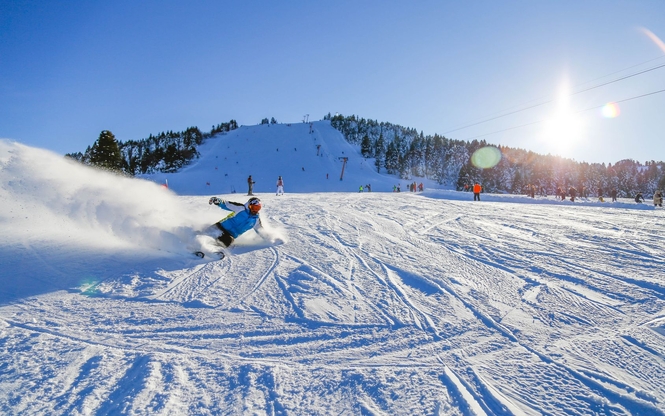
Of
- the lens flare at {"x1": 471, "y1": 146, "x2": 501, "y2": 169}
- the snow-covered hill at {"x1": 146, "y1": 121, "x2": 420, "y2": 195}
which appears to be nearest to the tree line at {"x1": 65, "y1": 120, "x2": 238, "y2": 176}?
the snow-covered hill at {"x1": 146, "y1": 121, "x2": 420, "y2": 195}

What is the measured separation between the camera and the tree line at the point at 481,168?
81.9 meters

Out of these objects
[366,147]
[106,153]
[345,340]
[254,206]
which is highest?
[366,147]

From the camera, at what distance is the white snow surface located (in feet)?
6.82

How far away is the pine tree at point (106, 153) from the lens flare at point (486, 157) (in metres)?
80.0

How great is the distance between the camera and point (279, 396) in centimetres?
206

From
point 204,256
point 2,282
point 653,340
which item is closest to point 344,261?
point 204,256

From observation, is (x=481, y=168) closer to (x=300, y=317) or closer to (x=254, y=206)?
(x=254, y=206)

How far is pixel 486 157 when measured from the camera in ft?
325

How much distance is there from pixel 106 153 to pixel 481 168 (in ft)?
269

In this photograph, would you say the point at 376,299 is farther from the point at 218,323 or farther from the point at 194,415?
the point at 194,415

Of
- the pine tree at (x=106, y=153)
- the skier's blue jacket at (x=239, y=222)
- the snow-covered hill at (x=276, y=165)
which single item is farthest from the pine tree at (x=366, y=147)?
the skier's blue jacket at (x=239, y=222)

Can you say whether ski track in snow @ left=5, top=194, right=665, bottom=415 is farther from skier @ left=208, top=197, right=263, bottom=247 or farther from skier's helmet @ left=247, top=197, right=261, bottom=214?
skier's helmet @ left=247, top=197, right=261, bottom=214

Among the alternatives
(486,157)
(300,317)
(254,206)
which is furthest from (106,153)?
(486,157)

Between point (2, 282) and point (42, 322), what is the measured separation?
152 cm
